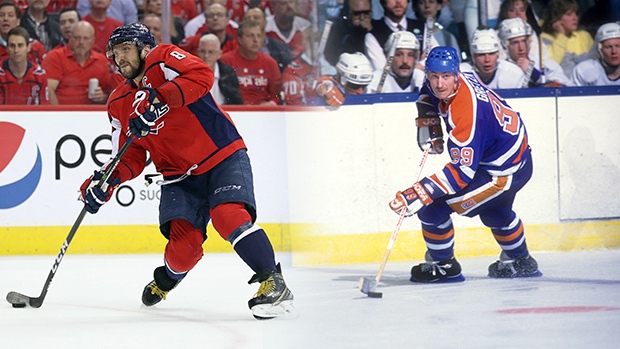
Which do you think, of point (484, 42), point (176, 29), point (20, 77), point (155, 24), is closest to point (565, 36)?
point (484, 42)

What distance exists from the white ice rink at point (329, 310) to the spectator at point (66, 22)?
1296 millimetres

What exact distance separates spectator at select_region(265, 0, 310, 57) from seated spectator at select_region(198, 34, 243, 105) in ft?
0.97

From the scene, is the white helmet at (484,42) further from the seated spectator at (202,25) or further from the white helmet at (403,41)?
the seated spectator at (202,25)

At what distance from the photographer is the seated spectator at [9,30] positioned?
5.54 meters

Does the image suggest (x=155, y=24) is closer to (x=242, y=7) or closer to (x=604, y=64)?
(x=242, y=7)

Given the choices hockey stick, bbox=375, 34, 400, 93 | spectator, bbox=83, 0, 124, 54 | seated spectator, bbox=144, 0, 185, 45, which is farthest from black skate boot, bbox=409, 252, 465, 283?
spectator, bbox=83, 0, 124, 54

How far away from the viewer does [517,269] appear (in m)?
4.41

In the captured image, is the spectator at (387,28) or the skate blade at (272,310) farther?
the spectator at (387,28)

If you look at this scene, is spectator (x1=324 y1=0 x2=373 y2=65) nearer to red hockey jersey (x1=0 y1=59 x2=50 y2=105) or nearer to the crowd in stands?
the crowd in stands

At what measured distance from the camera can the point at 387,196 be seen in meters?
5.00

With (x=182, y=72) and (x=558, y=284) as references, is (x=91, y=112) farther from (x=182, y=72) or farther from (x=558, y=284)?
(x=558, y=284)

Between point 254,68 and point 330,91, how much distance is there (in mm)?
640

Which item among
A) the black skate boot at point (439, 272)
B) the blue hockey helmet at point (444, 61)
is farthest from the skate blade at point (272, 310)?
the blue hockey helmet at point (444, 61)

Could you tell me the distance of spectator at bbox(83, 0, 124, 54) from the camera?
5.60 meters
